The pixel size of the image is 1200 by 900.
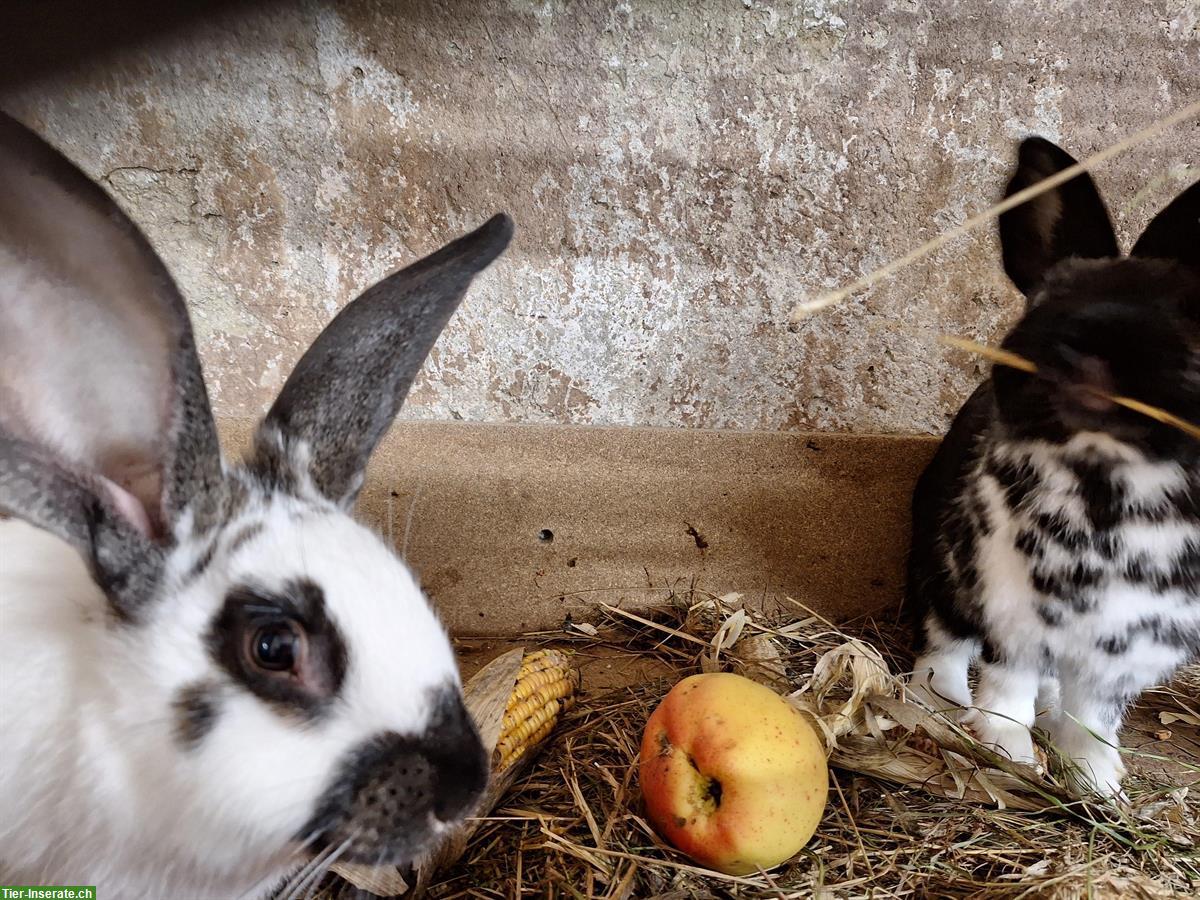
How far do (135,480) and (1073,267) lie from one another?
4.62 ft

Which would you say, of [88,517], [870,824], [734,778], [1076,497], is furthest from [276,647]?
[1076,497]

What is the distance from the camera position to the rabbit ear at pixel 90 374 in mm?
689

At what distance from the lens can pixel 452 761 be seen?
79 cm

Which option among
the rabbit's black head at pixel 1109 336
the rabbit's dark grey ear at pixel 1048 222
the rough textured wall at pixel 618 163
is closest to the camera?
the rabbit's black head at pixel 1109 336

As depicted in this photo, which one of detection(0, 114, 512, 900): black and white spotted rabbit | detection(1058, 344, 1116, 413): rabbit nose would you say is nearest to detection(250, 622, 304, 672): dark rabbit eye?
detection(0, 114, 512, 900): black and white spotted rabbit

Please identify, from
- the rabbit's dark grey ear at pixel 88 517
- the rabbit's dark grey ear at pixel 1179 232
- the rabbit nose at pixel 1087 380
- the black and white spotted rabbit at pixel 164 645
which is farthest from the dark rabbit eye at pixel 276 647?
the rabbit's dark grey ear at pixel 1179 232

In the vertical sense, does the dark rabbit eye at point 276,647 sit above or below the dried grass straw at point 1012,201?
below

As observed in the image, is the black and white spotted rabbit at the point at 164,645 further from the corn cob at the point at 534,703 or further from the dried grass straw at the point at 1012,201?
the dried grass straw at the point at 1012,201

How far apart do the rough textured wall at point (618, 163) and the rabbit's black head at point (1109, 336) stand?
1.99ft

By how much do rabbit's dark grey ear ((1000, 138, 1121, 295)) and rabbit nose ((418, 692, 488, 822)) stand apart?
1.24 m

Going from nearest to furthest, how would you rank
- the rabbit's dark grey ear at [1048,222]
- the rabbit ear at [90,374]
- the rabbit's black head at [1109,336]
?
the rabbit ear at [90,374], the rabbit's black head at [1109,336], the rabbit's dark grey ear at [1048,222]

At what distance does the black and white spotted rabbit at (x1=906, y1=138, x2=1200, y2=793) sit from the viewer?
3.51 ft

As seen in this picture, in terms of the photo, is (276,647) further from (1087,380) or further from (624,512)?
(624,512)

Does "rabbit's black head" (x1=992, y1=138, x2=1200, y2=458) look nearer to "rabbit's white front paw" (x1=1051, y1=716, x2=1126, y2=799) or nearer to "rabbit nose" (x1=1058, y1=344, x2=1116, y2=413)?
"rabbit nose" (x1=1058, y1=344, x2=1116, y2=413)
